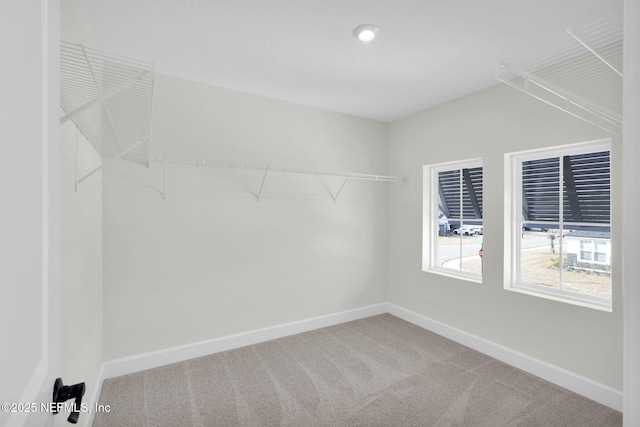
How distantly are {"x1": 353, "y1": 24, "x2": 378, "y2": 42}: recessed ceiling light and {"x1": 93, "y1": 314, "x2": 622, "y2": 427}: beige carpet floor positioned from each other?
244 cm

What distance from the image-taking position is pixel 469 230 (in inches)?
121

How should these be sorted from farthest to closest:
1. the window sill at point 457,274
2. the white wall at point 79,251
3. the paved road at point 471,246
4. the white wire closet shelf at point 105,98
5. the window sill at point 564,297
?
1. the window sill at point 457,274
2. the paved road at point 471,246
3. the window sill at point 564,297
4. the white wall at point 79,251
5. the white wire closet shelf at point 105,98

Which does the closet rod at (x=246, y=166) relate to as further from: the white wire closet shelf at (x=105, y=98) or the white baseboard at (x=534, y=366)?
the white baseboard at (x=534, y=366)

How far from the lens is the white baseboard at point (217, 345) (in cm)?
232

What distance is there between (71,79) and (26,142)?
876 mm

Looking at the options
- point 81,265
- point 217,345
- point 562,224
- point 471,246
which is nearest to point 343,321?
point 217,345

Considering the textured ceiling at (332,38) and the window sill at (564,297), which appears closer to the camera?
the textured ceiling at (332,38)

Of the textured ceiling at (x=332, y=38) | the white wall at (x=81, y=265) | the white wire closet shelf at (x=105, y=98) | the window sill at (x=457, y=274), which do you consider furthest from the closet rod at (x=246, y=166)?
the window sill at (x=457, y=274)

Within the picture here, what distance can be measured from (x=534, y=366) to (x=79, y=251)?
324cm

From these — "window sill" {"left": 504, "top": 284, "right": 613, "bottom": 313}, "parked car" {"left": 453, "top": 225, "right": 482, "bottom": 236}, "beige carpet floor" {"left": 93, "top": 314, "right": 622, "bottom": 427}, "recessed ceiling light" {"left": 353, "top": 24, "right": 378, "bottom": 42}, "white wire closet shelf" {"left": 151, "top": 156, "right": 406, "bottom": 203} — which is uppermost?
"recessed ceiling light" {"left": 353, "top": 24, "right": 378, "bottom": 42}

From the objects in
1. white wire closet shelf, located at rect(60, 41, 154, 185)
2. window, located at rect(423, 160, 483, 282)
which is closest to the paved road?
window, located at rect(423, 160, 483, 282)

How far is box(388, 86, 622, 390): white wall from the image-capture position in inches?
81.5

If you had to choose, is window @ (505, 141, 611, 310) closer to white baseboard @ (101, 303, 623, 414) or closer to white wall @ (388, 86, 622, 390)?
white wall @ (388, 86, 622, 390)

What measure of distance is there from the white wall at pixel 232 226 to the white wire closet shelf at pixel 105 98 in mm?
280
